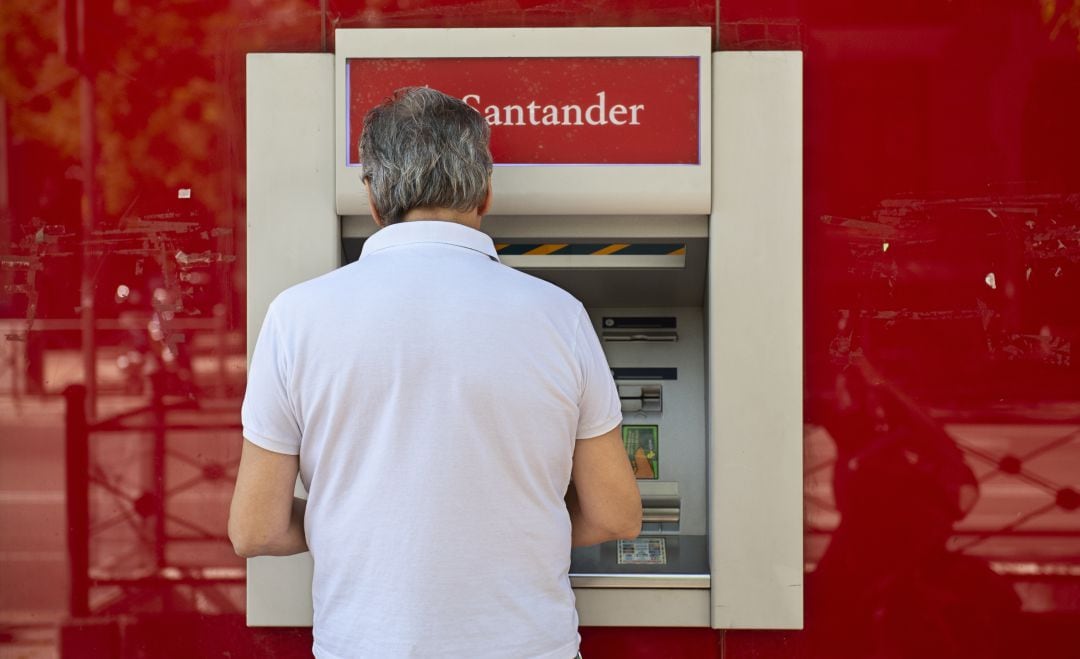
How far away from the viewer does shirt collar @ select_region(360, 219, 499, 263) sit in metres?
1.65

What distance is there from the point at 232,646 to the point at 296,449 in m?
1.22

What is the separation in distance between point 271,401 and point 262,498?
0.17m

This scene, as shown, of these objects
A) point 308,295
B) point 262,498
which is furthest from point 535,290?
point 262,498

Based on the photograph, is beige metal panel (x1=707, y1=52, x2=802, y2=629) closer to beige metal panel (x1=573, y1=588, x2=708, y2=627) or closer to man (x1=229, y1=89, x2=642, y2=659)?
beige metal panel (x1=573, y1=588, x2=708, y2=627)

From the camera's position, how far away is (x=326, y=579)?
1.68 metres

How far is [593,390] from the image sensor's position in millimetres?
1671

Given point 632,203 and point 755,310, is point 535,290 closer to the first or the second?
point 632,203

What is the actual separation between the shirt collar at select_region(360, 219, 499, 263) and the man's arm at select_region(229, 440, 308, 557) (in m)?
0.38

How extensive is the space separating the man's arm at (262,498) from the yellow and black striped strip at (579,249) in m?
0.98

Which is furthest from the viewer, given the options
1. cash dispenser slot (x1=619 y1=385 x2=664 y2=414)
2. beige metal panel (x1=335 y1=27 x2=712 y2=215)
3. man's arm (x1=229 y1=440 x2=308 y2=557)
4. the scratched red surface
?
cash dispenser slot (x1=619 y1=385 x2=664 y2=414)

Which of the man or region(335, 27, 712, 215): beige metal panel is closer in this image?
the man

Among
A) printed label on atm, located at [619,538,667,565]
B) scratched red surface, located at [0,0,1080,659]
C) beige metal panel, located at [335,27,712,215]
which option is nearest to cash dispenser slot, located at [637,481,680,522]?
printed label on atm, located at [619,538,667,565]

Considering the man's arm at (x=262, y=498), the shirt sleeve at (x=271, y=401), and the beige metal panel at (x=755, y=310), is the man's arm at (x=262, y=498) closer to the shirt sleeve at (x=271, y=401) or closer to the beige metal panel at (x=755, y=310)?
the shirt sleeve at (x=271, y=401)

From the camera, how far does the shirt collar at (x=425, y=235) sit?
5.40ft
